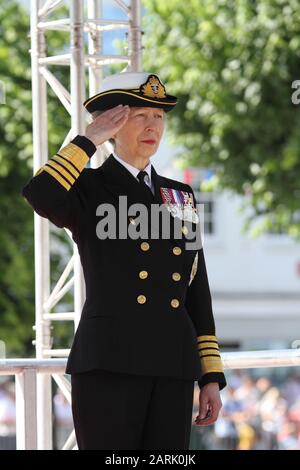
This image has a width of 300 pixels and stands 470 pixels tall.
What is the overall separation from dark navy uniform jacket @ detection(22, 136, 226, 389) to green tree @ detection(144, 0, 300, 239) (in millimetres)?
9471

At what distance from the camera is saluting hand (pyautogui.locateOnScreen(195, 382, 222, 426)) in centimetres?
400

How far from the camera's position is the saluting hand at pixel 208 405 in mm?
3998

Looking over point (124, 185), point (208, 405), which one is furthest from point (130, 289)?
point (208, 405)

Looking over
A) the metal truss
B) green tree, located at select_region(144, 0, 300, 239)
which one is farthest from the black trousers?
green tree, located at select_region(144, 0, 300, 239)

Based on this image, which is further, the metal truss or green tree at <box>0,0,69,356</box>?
green tree at <box>0,0,69,356</box>

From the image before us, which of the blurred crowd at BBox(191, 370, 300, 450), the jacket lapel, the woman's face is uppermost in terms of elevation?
the woman's face

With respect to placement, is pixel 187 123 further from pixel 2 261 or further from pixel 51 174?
pixel 51 174

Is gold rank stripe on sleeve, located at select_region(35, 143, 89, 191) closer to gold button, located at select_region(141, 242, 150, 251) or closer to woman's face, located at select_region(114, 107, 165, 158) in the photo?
woman's face, located at select_region(114, 107, 165, 158)

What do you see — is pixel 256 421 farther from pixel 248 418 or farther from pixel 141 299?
pixel 141 299

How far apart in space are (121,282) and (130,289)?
0.11ft

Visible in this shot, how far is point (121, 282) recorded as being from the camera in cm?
388

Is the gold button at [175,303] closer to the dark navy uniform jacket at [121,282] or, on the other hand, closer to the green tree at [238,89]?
the dark navy uniform jacket at [121,282]

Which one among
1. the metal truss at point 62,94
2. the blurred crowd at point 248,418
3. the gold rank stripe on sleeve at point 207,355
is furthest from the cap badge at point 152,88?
the blurred crowd at point 248,418

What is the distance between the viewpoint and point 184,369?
388 cm
